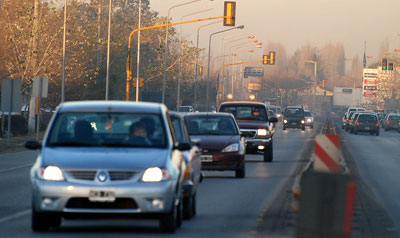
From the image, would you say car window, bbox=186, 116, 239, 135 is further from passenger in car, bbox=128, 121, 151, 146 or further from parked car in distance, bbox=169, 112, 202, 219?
passenger in car, bbox=128, 121, 151, 146

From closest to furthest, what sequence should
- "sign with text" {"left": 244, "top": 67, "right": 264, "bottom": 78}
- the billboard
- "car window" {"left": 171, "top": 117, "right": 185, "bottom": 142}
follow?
"car window" {"left": 171, "top": 117, "right": 185, "bottom": 142} → the billboard → "sign with text" {"left": 244, "top": 67, "right": 264, "bottom": 78}

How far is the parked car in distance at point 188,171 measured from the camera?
12.1 metres

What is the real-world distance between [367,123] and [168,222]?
186 ft

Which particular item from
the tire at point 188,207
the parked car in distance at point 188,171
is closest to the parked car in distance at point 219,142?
the parked car in distance at point 188,171

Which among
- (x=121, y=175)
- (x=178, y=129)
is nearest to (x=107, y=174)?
(x=121, y=175)

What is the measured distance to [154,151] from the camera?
10.9 meters

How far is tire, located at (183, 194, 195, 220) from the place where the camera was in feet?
40.7

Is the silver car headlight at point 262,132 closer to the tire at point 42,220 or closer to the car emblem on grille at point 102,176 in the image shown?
the tire at point 42,220

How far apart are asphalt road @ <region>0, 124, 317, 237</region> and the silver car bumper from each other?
1.50 ft

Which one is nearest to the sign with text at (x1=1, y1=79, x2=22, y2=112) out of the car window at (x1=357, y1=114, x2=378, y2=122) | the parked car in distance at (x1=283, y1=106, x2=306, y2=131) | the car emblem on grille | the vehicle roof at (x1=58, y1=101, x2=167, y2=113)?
the vehicle roof at (x1=58, y1=101, x2=167, y2=113)

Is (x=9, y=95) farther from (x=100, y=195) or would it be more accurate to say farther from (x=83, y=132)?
(x=100, y=195)

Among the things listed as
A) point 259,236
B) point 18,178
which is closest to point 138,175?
point 259,236

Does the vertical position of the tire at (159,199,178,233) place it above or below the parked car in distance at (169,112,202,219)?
below

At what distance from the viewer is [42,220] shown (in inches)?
425
